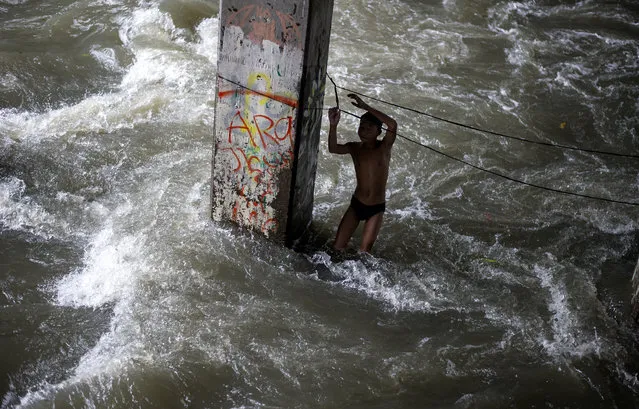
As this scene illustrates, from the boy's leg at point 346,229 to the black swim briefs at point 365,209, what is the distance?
5 centimetres

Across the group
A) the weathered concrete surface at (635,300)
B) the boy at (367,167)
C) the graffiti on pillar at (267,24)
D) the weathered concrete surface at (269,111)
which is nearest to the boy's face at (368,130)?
the boy at (367,167)

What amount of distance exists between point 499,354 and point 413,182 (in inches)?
114

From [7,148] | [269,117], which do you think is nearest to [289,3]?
[269,117]

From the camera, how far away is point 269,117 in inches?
206

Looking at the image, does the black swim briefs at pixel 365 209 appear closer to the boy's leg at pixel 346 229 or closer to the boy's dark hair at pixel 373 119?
the boy's leg at pixel 346 229

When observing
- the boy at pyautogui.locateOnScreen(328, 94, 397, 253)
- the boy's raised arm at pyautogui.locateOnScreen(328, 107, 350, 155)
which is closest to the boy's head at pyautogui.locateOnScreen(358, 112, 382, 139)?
the boy at pyautogui.locateOnScreen(328, 94, 397, 253)

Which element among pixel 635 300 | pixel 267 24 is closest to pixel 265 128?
pixel 267 24

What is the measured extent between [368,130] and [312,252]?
1.27 meters

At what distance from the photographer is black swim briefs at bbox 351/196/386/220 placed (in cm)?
579

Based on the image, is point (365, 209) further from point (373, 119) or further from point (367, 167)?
point (373, 119)

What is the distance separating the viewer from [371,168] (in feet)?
18.5

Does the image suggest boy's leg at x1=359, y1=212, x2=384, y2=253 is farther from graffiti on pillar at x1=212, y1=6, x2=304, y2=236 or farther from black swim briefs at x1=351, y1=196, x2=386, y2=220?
graffiti on pillar at x1=212, y1=6, x2=304, y2=236

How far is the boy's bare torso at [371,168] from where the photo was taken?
18.2 feet

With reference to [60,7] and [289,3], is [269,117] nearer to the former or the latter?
[289,3]
